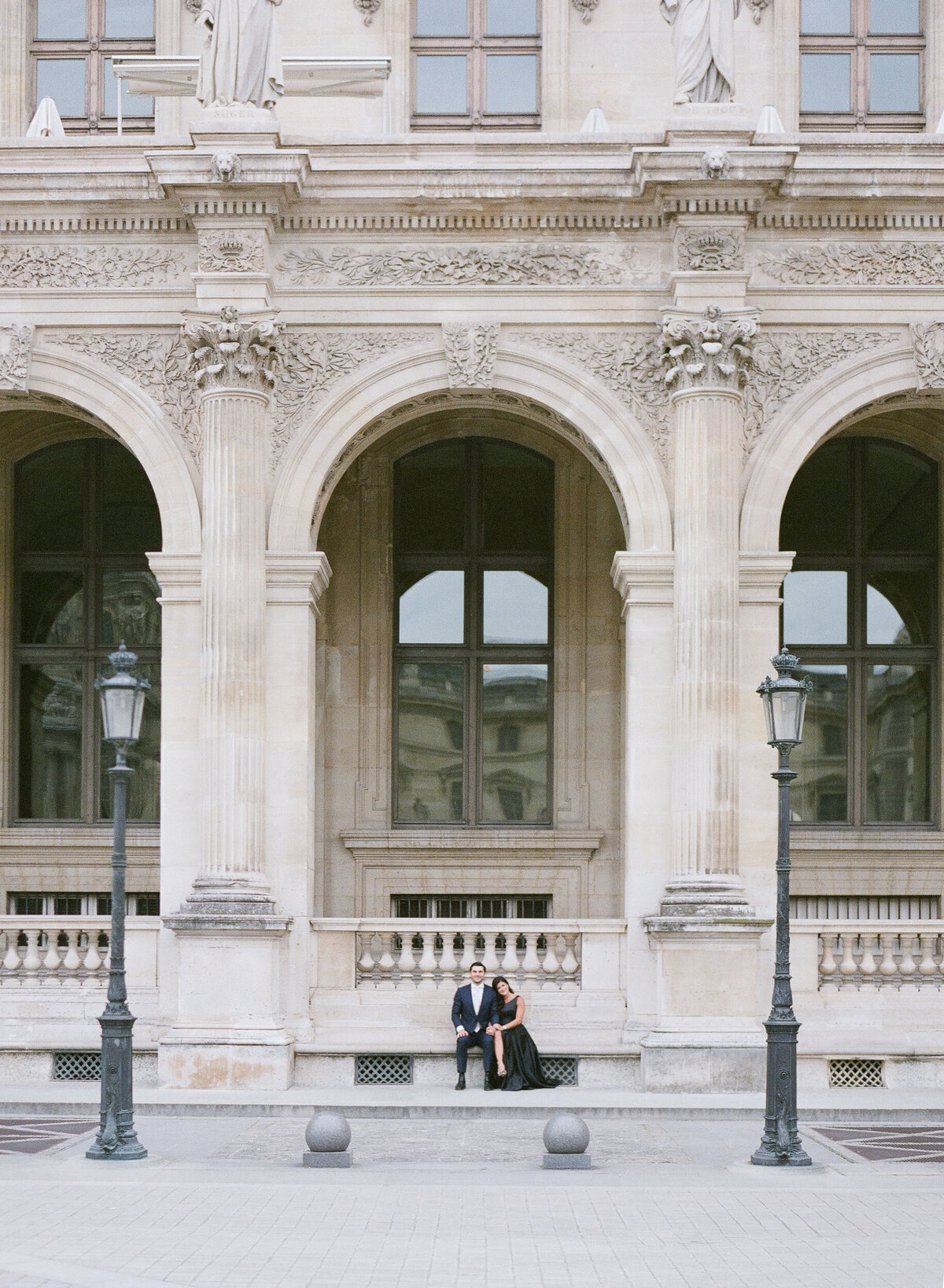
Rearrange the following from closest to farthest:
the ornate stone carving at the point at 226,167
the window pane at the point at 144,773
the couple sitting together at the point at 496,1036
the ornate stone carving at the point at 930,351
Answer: the couple sitting together at the point at 496,1036 < the ornate stone carving at the point at 226,167 < the ornate stone carving at the point at 930,351 < the window pane at the point at 144,773

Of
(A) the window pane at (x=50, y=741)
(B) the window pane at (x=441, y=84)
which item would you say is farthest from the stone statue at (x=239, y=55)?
(A) the window pane at (x=50, y=741)

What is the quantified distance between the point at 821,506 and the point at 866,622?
173cm

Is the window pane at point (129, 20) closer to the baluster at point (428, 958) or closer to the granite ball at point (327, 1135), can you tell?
the baluster at point (428, 958)

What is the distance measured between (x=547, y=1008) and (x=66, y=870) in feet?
25.6

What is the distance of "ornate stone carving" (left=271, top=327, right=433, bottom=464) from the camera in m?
22.5

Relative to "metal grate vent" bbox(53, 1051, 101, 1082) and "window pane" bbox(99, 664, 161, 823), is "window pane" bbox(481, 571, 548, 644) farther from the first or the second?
"metal grate vent" bbox(53, 1051, 101, 1082)

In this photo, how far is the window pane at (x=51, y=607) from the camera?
26859 mm

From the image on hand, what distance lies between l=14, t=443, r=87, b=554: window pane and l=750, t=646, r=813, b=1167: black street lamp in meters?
13.1

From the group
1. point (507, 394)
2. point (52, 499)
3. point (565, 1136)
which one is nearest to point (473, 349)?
point (507, 394)

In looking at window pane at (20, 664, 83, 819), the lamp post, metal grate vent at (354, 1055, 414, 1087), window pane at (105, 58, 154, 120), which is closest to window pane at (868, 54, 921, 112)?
window pane at (105, 58, 154, 120)

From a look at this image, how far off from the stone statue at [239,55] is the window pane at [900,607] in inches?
418

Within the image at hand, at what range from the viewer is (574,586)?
2600cm

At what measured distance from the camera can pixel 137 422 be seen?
74.3 feet

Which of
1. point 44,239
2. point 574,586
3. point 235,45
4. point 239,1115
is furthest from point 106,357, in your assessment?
point 239,1115
